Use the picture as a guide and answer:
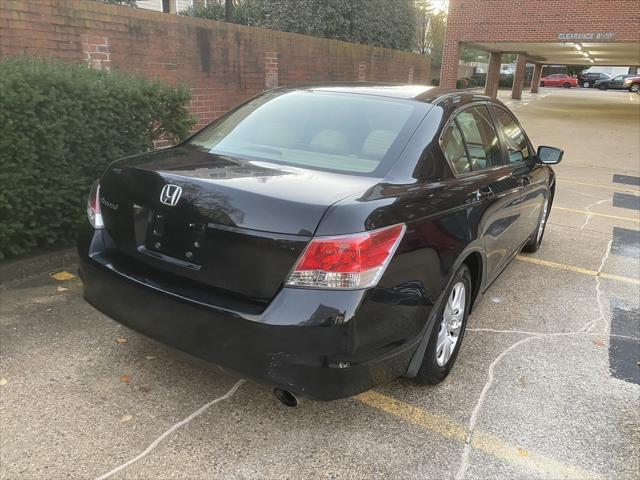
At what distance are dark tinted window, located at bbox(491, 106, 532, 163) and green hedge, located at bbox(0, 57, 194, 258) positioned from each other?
2999 mm

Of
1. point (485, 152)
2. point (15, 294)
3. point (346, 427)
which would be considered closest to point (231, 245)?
point (346, 427)

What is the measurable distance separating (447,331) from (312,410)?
2.87 feet

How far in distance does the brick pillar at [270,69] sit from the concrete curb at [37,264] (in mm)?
6437

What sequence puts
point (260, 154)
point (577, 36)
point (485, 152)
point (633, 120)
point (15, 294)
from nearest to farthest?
1. point (260, 154)
2. point (485, 152)
3. point (15, 294)
4. point (577, 36)
5. point (633, 120)

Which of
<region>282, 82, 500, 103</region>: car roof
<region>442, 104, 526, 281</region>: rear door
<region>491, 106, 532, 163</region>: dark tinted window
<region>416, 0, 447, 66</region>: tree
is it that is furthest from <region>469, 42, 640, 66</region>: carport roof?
<region>282, 82, 500, 103</region>: car roof

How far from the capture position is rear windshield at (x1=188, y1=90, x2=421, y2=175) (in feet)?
9.34

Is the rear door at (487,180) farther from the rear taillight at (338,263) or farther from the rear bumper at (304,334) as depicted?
the rear taillight at (338,263)

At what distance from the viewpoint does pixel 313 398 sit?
2279mm

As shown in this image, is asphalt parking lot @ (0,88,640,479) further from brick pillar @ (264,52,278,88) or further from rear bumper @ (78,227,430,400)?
brick pillar @ (264,52,278,88)

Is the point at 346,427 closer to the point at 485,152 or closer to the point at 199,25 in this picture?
the point at 485,152

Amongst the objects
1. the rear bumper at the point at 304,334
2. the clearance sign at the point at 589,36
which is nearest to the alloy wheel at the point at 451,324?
the rear bumper at the point at 304,334

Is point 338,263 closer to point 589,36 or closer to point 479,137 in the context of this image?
point 479,137

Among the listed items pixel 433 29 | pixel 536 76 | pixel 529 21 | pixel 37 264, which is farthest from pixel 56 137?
pixel 536 76

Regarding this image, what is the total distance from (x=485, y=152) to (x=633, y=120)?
77.4 feet
